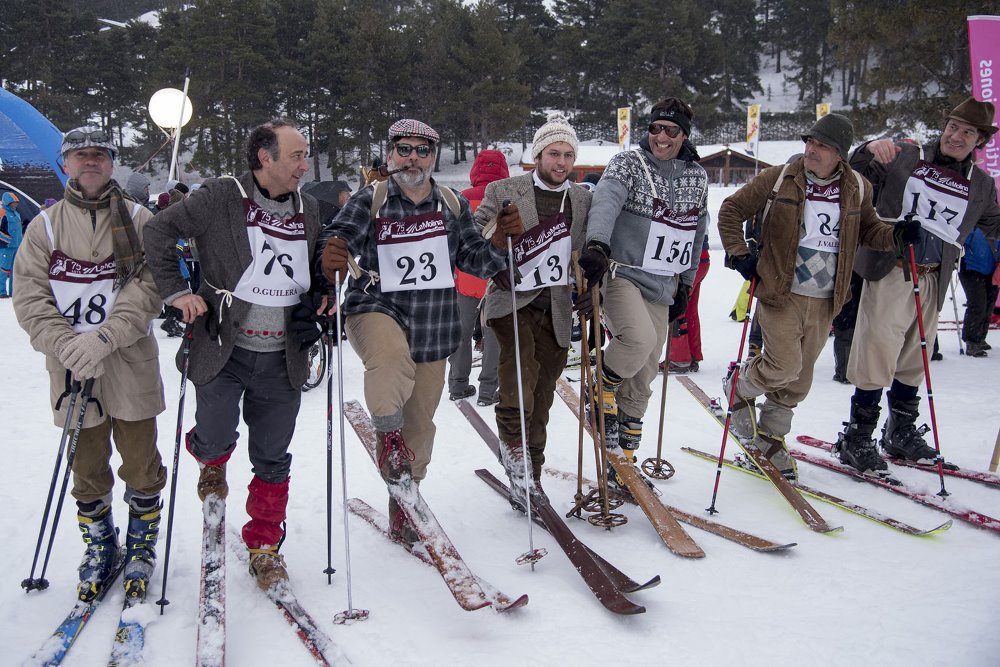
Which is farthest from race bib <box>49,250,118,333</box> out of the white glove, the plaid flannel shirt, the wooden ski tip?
the wooden ski tip

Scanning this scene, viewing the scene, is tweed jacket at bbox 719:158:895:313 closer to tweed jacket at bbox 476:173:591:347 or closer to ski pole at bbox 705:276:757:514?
ski pole at bbox 705:276:757:514

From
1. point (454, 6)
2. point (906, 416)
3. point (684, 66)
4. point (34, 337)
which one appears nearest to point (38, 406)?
point (34, 337)

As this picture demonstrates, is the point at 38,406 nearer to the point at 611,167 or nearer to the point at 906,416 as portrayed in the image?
the point at 611,167

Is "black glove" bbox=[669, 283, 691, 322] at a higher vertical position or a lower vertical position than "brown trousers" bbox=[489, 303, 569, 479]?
higher

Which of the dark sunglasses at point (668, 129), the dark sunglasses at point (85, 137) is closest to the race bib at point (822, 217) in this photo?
the dark sunglasses at point (668, 129)

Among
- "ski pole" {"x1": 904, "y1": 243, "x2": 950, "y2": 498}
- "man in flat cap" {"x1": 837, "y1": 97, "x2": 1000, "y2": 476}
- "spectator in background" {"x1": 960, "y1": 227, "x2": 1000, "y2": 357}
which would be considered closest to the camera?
"ski pole" {"x1": 904, "y1": 243, "x2": 950, "y2": 498}

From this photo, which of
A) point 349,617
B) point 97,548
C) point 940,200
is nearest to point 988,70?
point 940,200

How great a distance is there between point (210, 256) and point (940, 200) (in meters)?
4.63

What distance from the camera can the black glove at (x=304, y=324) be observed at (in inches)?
131

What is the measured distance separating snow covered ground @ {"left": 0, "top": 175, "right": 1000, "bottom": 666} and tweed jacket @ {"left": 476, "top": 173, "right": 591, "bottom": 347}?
120 cm

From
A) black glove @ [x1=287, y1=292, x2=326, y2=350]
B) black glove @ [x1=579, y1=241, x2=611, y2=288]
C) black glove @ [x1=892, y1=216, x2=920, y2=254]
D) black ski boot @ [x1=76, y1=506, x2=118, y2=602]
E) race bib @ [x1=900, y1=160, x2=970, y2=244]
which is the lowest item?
black ski boot @ [x1=76, y1=506, x2=118, y2=602]

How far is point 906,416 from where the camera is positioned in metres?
5.13

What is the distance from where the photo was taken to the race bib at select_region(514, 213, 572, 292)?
4062 millimetres

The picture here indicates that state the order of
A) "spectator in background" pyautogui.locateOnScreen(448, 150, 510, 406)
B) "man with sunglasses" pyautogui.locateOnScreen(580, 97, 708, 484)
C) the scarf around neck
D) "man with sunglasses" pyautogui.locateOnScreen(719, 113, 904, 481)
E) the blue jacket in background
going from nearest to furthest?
the scarf around neck, "man with sunglasses" pyautogui.locateOnScreen(580, 97, 708, 484), "man with sunglasses" pyautogui.locateOnScreen(719, 113, 904, 481), "spectator in background" pyautogui.locateOnScreen(448, 150, 510, 406), the blue jacket in background
